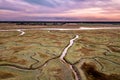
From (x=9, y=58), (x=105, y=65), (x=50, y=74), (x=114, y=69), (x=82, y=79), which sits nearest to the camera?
(x=82, y=79)

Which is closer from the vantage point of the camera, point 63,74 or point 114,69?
point 63,74

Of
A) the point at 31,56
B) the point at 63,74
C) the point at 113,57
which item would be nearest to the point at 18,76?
the point at 63,74

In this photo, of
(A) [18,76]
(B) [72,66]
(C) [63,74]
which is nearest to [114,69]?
(B) [72,66]

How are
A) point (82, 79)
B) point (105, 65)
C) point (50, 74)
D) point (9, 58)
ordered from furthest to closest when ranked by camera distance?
point (9, 58), point (105, 65), point (50, 74), point (82, 79)

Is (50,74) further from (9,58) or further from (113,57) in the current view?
(113,57)

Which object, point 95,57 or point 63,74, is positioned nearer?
point 63,74

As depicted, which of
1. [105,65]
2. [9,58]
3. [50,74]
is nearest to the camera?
[50,74]

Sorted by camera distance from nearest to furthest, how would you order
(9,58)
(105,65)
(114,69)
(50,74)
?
(50,74)
(114,69)
(105,65)
(9,58)

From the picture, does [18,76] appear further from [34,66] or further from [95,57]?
[95,57]
